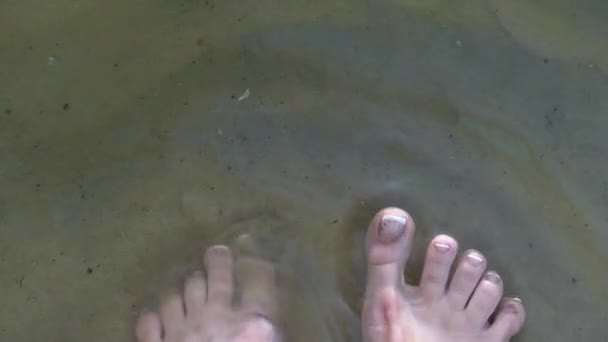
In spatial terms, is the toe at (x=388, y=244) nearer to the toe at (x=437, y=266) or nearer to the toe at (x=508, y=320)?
the toe at (x=437, y=266)

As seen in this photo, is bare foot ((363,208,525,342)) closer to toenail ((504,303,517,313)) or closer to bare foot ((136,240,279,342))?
toenail ((504,303,517,313))

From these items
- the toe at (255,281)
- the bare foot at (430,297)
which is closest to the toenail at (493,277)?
the bare foot at (430,297)

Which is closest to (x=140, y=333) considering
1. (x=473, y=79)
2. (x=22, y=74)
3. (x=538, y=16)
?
(x=22, y=74)

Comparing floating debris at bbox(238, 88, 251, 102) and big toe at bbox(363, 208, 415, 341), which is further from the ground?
floating debris at bbox(238, 88, 251, 102)

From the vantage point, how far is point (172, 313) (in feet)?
4.16

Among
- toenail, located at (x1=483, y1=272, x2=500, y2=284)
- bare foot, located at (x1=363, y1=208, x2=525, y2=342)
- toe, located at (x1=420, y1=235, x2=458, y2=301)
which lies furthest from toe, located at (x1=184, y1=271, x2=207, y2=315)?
toenail, located at (x1=483, y1=272, x2=500, y2=284)

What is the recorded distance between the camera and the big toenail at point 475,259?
1.21 m

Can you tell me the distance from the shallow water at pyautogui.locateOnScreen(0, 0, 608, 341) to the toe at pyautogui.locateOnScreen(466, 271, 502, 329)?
0.03 meters

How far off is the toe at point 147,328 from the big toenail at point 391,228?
44cm

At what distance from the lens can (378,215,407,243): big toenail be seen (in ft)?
3.85

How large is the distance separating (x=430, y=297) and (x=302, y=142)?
363 millimetres

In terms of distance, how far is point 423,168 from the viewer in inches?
47.0

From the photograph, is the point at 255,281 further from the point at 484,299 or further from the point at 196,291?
the point at 484,299

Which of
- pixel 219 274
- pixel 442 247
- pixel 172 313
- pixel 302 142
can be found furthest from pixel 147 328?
pixel 442 247
